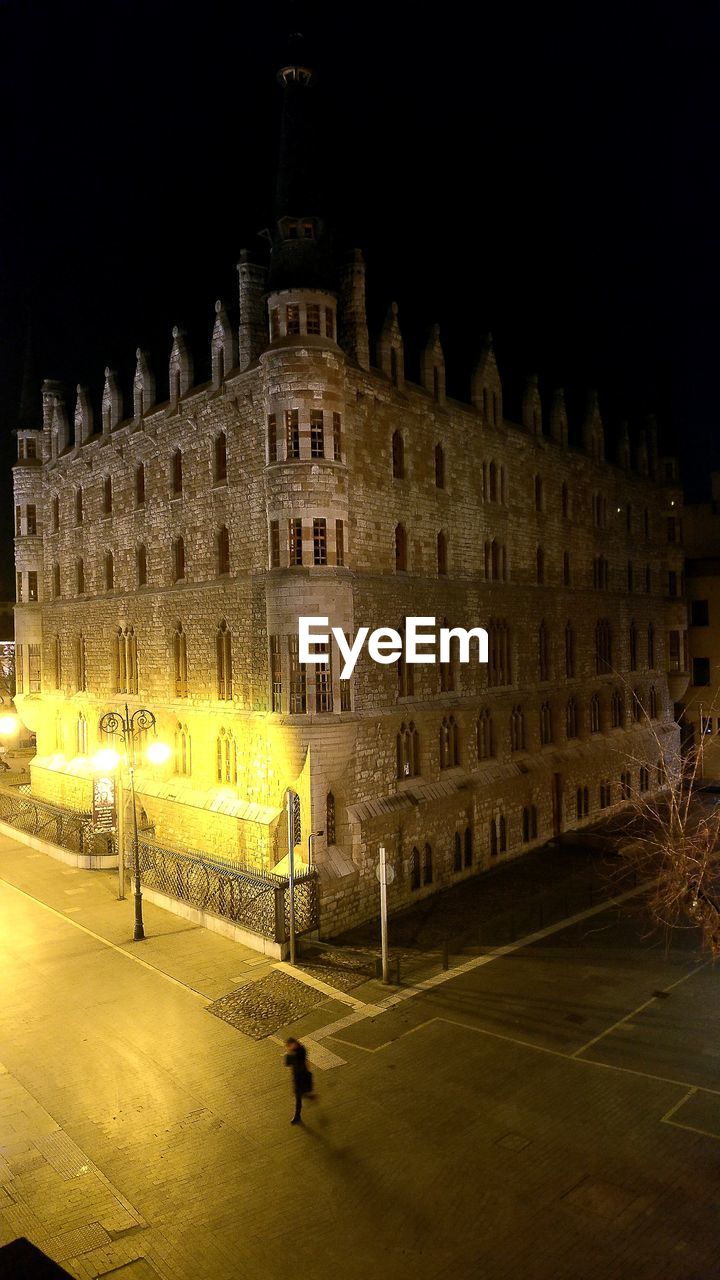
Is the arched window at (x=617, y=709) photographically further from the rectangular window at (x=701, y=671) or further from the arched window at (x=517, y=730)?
the rectangular window at (x=701, y=671)

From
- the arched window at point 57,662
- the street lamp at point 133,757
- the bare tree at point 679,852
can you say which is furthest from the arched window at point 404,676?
the arched window at point 57,662

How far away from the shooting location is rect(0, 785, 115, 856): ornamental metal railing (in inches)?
1323

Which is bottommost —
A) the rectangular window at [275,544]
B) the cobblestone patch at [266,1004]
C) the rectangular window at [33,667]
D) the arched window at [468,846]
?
the cobblestone patch at [266,1004]

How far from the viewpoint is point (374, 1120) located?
15234mm

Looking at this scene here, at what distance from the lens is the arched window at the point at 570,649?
4059 centimetres

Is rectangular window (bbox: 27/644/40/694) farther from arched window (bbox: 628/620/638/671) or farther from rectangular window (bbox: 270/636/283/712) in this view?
arched window (bbox: 628/620/638/671)

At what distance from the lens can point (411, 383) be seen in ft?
102

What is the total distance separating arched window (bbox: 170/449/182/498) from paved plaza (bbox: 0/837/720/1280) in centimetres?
1712

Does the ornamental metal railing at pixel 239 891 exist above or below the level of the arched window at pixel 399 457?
below

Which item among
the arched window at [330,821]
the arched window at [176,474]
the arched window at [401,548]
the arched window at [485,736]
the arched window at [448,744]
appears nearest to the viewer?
the arched window at [330,821]

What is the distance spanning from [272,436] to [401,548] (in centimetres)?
640

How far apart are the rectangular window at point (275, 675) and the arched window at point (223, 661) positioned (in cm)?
400

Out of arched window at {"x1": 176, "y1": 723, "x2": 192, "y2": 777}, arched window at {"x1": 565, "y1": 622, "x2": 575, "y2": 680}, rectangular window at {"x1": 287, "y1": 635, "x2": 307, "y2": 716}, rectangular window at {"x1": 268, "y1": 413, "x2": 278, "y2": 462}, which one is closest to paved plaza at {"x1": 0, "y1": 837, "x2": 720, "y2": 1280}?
rectangular window at {"x1": 287, "y1": 635, "x2": 307, "y2": 716}

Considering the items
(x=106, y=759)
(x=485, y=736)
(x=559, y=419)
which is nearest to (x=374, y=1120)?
(x=106, y=759)
